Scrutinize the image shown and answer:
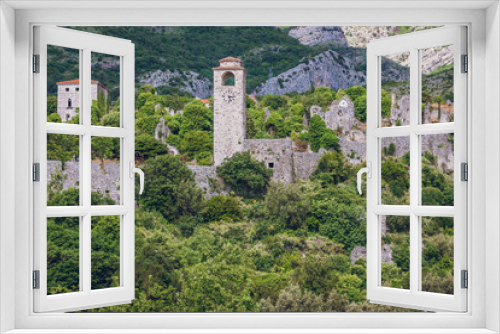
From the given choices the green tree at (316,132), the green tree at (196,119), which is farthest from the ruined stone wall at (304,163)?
the green tree at (196,119)

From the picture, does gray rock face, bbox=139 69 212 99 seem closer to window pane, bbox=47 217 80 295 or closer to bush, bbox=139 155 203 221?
bush, bbox=139 155 203 221

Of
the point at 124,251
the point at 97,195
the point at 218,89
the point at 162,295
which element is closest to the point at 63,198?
the point at 97,195

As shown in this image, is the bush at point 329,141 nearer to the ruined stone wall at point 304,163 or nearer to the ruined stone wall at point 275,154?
the ruined stone wall at point 304,163

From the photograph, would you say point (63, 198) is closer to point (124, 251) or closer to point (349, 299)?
point (349, 299)

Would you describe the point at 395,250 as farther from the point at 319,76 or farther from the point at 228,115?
the point at 319,76

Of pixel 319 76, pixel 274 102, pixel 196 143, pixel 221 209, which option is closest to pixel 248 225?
pixel 221 209

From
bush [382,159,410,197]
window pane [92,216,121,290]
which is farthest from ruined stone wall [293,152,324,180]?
window pane [92,216,121,290]
